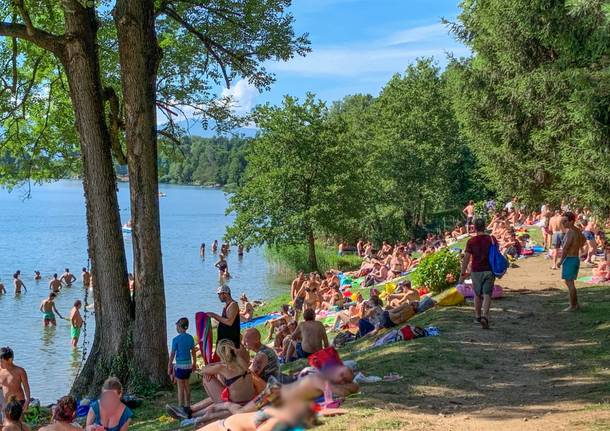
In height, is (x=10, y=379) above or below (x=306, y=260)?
above

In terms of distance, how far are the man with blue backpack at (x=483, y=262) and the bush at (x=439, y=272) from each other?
12.7 ft

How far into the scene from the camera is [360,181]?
33656 millimetres

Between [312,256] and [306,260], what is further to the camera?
[306,260]

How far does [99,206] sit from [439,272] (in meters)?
7.10

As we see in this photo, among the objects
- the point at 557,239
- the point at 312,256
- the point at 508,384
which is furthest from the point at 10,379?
the point at 312,256

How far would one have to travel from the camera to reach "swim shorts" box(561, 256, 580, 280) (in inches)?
436

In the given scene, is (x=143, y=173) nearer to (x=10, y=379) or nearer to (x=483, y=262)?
(x=10, y=379)

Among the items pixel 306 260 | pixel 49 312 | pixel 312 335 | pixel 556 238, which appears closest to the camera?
pixel 312 335

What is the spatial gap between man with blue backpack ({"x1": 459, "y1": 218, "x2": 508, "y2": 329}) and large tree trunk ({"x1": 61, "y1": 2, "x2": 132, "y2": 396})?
5515 mm

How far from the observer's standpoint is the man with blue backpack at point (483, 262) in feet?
33.1

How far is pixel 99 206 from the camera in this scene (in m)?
11.1

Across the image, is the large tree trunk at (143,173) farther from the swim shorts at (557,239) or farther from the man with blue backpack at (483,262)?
the swim shorts at (557,239)

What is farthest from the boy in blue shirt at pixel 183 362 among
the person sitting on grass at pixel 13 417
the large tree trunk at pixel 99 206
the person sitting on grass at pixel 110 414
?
the person sitting on grass at pixel 13 417

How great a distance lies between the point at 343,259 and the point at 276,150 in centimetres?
632
